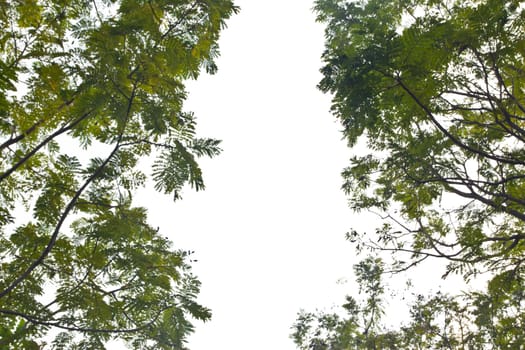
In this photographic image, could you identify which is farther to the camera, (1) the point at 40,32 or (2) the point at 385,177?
(2) the point at 385,177

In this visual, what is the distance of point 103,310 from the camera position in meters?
3.33

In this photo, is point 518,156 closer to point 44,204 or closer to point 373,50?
point 373,50

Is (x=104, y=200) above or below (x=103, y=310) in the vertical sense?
above

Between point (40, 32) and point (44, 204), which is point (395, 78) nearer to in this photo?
point (40, 32)

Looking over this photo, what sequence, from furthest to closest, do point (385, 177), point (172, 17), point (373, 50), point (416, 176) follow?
point (385, 177) → point (416, 176) → point (172, 17) → point (373, 50)

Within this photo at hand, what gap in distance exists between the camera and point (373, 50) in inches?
117

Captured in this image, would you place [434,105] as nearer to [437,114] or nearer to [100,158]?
[437,114]

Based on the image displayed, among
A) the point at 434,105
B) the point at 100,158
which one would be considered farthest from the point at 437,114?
the point at 100,158

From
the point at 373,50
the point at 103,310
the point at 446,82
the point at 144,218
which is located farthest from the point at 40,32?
the point at 446,82

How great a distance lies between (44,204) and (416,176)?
444 cm

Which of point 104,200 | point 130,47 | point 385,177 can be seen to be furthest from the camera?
point 385,177

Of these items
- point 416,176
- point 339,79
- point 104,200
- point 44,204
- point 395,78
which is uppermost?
point 416,176

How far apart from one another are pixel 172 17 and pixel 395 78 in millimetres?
1897

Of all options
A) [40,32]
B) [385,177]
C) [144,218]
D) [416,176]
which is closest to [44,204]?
[144,218]
